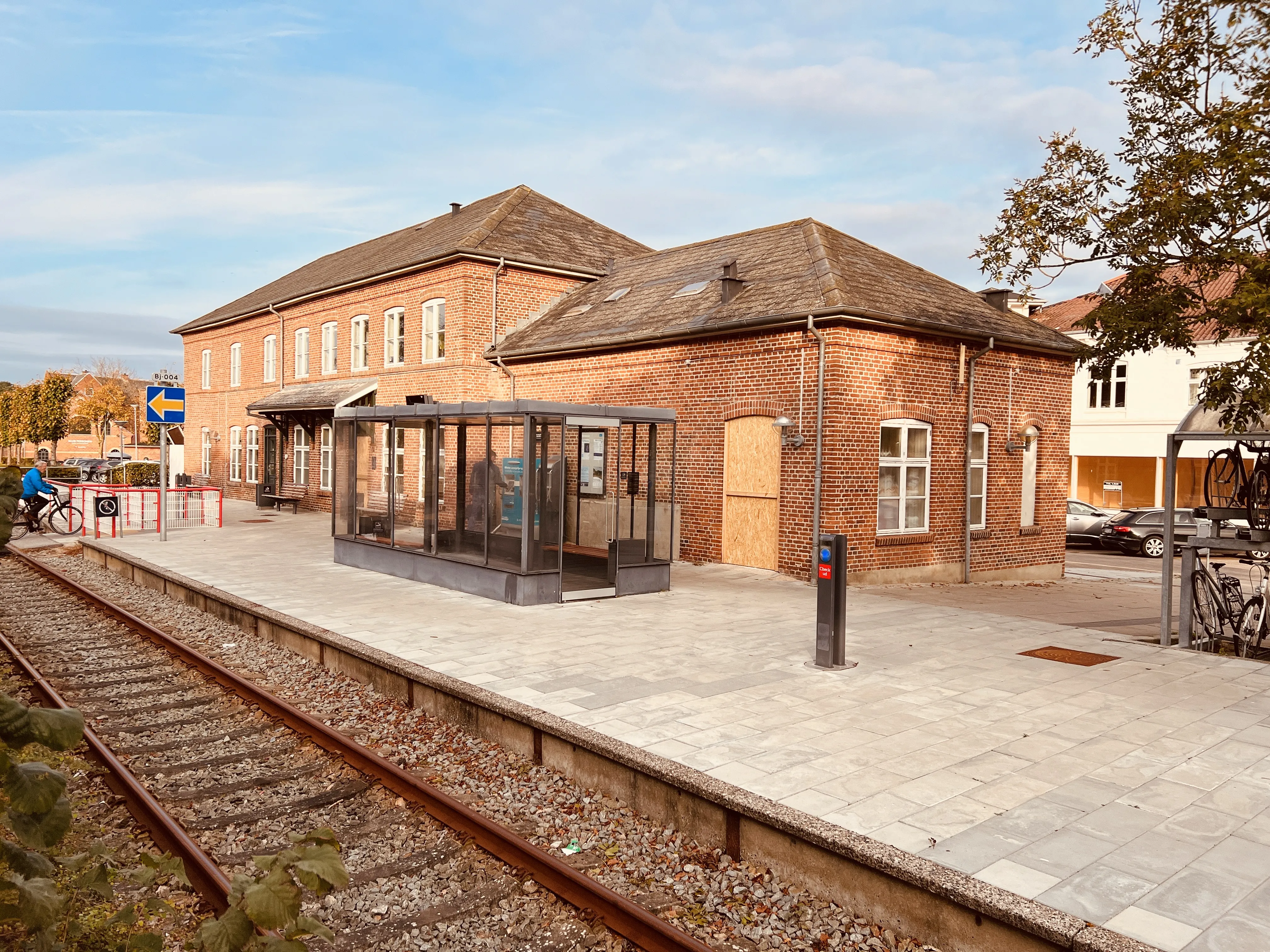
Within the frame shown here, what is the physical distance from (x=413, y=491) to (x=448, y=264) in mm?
10486

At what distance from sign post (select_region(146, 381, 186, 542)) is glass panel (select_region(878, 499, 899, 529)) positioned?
41.8 feet

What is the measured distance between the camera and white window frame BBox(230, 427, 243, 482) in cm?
3278

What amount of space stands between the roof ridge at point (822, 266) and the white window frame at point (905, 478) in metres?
2.17

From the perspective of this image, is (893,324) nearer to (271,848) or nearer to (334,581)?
(334,581)

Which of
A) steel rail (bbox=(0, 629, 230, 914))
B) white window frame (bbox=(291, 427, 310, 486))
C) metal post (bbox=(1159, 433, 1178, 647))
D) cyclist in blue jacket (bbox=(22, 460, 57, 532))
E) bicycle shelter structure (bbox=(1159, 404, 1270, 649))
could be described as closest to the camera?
steel rail (bbox=(0, 629, 230, 914))

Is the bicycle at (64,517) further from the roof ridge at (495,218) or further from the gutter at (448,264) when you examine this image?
the roof ridge at (495,218)

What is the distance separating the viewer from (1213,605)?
955cm

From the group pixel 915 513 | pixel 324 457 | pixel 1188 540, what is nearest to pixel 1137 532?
pixel 915 513

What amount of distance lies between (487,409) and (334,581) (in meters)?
3.78

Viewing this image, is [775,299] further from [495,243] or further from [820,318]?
[495,243]

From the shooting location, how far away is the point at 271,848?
5.02m

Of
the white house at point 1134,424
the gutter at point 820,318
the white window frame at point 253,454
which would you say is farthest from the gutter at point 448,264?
the white house at point 1134,424

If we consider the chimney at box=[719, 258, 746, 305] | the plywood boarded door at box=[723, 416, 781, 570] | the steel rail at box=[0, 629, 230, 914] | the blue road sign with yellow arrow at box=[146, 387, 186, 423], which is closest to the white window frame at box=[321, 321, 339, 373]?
the blue road sign with yellow arrow at box=[146, 387, 186, 423]

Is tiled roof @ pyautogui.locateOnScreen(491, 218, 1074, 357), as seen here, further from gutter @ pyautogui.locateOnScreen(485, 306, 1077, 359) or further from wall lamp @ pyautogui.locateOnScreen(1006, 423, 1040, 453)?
wall lamp @ pyautogui.locateOnScreen(1006, 423, 1040, 453)
